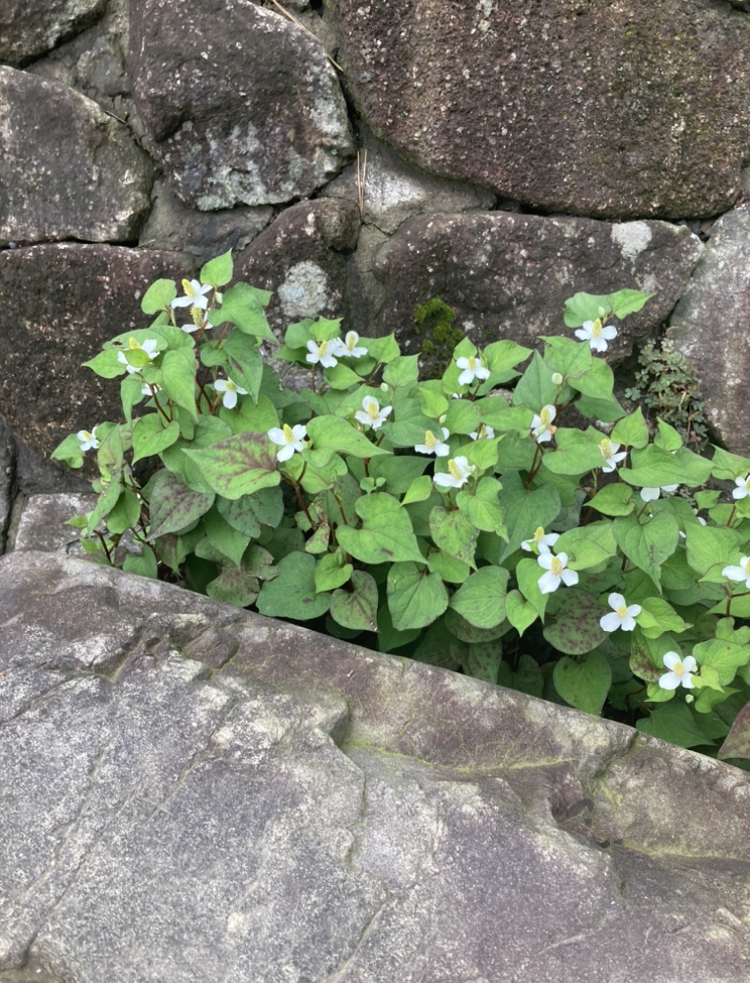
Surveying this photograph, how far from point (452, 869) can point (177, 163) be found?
1727 mm

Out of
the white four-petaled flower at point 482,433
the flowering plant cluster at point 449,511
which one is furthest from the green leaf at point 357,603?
the white four-petaled flower at point 482,433

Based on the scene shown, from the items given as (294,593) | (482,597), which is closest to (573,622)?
(482,597)

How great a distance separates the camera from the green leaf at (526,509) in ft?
5.47

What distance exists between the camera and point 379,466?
175 cm

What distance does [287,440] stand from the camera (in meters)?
1.55

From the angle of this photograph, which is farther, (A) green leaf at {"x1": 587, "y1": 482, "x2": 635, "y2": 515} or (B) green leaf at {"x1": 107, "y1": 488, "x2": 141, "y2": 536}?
(B) green leaf at {"x1": 107, "y1": 488, "x2": 141, "y2": 536}

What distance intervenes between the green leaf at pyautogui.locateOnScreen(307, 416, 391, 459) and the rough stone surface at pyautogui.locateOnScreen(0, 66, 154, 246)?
93 centimetres

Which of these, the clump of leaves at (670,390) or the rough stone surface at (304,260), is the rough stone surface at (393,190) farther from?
the clump of leaves at (670,390)

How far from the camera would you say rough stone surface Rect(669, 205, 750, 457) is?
2.07 m

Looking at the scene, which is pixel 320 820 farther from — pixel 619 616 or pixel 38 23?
pixel 38 23

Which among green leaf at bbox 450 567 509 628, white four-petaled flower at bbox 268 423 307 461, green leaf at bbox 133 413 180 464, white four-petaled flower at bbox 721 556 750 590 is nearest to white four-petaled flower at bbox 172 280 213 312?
green leaf at bbox 133 413 180 464

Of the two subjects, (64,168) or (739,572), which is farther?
(64,168)

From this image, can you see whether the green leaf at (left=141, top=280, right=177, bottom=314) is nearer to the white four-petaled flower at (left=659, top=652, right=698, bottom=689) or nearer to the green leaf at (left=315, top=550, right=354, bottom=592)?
the green leaf at (left=315, top=550, right=354, bottom=592)

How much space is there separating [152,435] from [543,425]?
2.62 ft
